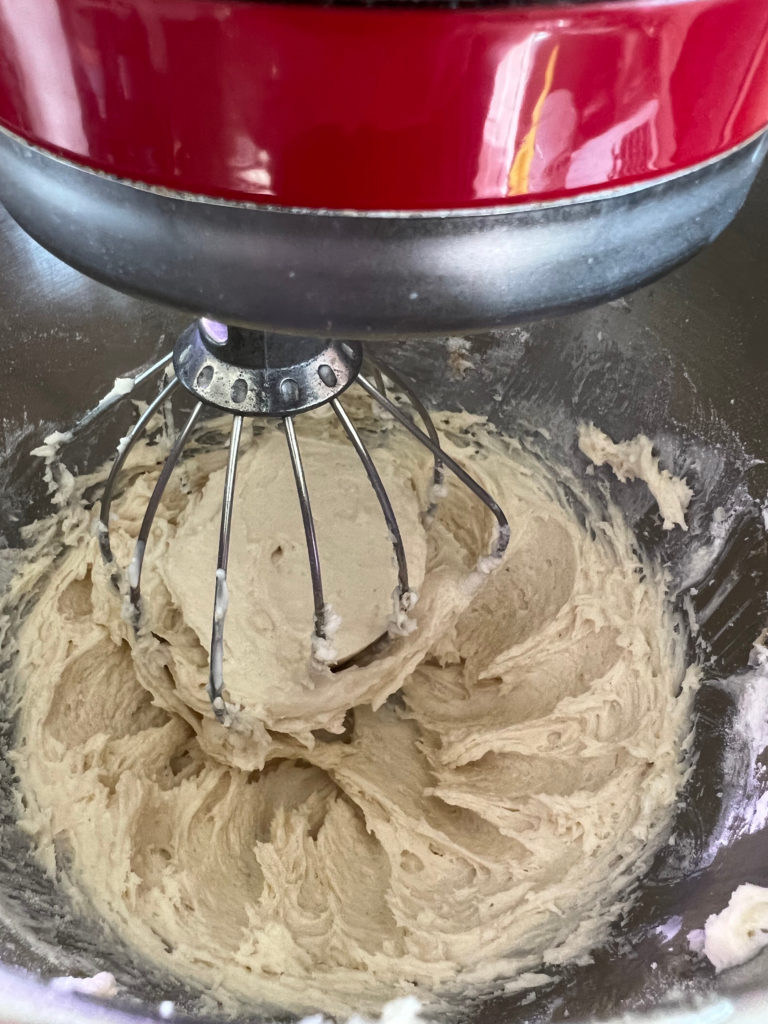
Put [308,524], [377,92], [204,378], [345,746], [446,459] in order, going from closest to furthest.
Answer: [377,92] → [204,378] → [308,524] → [446,459] → [345,746]

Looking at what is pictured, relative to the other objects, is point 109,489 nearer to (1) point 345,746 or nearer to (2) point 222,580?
(2) point 222,580

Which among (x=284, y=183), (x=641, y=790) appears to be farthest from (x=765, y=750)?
(x=284, y=183)

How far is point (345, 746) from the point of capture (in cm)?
104

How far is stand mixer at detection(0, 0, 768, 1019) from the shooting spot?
29 centimetres

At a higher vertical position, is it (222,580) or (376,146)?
(376,146)

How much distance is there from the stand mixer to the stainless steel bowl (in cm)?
44

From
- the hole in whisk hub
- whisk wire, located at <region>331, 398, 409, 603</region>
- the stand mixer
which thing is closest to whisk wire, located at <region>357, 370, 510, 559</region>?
whisk wire, located at <region>331, 398, 409, 603</region>

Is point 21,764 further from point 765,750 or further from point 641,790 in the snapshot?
point 765,750

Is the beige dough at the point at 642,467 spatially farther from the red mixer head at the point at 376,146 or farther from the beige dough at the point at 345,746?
the red mixer head at the point at 376,146

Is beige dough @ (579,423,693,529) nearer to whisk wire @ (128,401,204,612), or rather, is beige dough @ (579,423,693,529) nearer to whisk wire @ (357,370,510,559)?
whisk wire @ (357,370,510,559)

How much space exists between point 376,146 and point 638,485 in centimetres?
92

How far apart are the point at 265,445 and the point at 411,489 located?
0.23m

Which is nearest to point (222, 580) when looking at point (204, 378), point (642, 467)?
point (204, 378)

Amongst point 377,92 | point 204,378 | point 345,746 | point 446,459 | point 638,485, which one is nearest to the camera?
point 377,92
